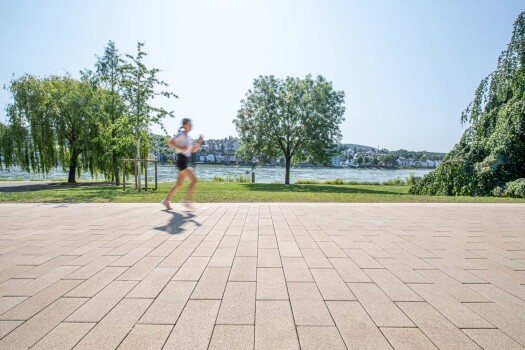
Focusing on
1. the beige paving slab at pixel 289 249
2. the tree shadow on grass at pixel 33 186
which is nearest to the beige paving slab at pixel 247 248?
the beige paving slab at pixel 289 249

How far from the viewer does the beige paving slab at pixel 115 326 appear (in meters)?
1.84

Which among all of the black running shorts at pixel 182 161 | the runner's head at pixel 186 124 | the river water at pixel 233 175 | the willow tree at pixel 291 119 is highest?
the willow tree at pixel 291 119

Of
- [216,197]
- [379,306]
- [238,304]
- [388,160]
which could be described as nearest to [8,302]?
[238,304]

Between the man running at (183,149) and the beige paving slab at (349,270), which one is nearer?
the beige paving slab at (349,270)

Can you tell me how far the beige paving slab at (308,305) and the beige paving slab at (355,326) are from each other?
0.07 metres

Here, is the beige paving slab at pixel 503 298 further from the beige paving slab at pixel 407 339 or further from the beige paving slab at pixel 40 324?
the beige paving slab at pixel 40 324

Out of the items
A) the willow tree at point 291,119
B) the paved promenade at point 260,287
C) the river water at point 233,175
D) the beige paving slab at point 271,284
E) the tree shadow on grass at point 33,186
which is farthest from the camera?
the river water at point 233,175

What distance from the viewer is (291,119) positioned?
29562mm

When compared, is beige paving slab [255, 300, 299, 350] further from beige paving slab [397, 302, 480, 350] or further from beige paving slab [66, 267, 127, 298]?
beige paving slab [66, 267, 127, 298]

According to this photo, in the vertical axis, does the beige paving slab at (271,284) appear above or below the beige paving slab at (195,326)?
below

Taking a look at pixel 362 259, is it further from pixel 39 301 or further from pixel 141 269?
pixel 39 301

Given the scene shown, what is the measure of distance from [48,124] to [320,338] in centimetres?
2362

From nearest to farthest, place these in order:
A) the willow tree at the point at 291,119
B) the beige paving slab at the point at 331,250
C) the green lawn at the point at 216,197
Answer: the beige paving slab at the point at 331,250
the green lawn at the point at 216,197
the willow tree at the point at 291,119

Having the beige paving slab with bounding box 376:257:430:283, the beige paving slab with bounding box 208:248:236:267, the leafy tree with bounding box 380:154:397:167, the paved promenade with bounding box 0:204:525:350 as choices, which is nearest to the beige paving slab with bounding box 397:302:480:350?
the paved promenade with bounding box 0:204:525:350
